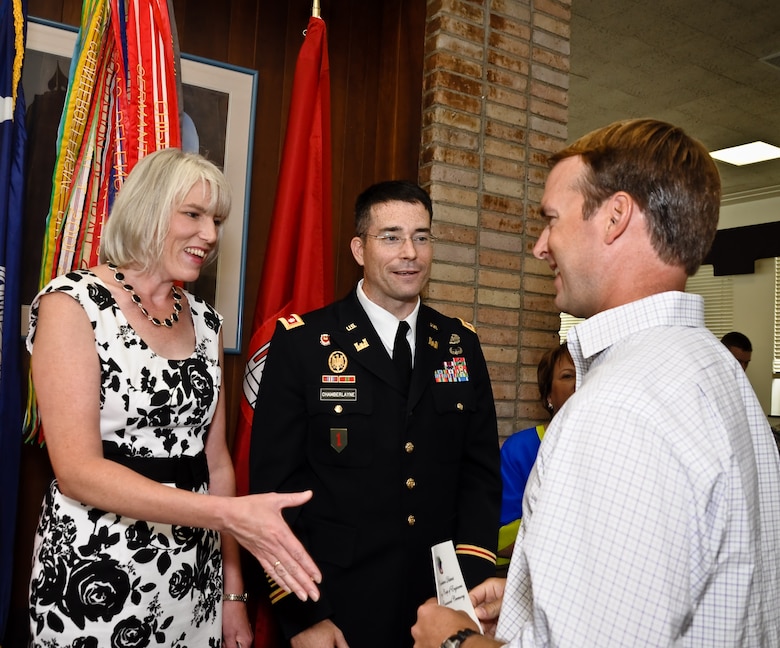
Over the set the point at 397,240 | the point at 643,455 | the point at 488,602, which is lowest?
the point at 488,602

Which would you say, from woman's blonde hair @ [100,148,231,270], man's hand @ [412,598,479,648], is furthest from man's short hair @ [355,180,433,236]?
man's hand @ [412,598,479,648]

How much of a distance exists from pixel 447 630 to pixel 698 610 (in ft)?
1.33

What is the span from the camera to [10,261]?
1835 millimetres

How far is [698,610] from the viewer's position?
0.85 meters

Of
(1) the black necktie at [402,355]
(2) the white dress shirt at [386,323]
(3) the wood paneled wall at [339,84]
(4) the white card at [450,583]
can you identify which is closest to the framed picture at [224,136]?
(3) the wood paneled wall at [339,84]

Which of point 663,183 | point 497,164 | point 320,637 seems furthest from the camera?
point 497,164

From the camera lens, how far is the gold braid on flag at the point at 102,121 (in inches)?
74.0

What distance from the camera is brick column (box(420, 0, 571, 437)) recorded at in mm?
2635

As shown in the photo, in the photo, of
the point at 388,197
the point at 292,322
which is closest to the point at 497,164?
the point at 388,197

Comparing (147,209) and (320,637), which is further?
(320,637)

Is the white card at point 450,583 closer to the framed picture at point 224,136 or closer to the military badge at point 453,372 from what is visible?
the military badge at point 453,372

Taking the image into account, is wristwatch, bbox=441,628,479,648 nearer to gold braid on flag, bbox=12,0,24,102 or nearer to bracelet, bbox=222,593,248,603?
bracelet, bbox=222,593,248,603

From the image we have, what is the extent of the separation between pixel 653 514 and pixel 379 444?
3.64 feet

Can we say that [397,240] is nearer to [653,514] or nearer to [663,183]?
[663,183]
